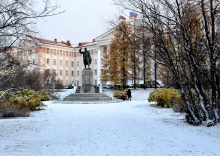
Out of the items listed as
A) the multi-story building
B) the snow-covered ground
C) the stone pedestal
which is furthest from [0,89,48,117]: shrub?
the multi-story building

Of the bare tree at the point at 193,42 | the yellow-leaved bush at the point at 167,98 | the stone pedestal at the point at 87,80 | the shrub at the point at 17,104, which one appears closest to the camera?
the bare tree at the point at 193,42

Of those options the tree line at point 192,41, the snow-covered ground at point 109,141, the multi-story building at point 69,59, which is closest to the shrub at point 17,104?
the snow-covered ground at point 109,141

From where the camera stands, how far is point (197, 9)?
12.7 metres

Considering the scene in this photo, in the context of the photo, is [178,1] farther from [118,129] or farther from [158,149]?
[158,149]

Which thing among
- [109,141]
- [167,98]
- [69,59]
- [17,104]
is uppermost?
[69,59]

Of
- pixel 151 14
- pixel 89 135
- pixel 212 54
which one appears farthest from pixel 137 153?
pixel 151 14

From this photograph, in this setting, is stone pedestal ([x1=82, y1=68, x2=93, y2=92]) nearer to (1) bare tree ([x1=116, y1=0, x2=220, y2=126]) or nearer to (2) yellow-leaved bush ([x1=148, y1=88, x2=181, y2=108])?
(2) yellow-leaved bush ([x1=148, y1=88, x2=181, y2=108])

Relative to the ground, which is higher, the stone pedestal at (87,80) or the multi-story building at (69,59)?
the multi-story building at (69,59)

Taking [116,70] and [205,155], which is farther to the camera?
[116,70]

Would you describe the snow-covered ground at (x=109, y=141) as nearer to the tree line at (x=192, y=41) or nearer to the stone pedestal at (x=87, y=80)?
the tree line at (x=192, y=41)

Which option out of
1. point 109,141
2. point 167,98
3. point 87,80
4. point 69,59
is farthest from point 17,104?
point 69,59

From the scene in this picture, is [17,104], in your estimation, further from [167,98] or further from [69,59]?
[69,59]

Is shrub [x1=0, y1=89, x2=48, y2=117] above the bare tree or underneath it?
underneath

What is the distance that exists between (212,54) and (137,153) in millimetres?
6018
